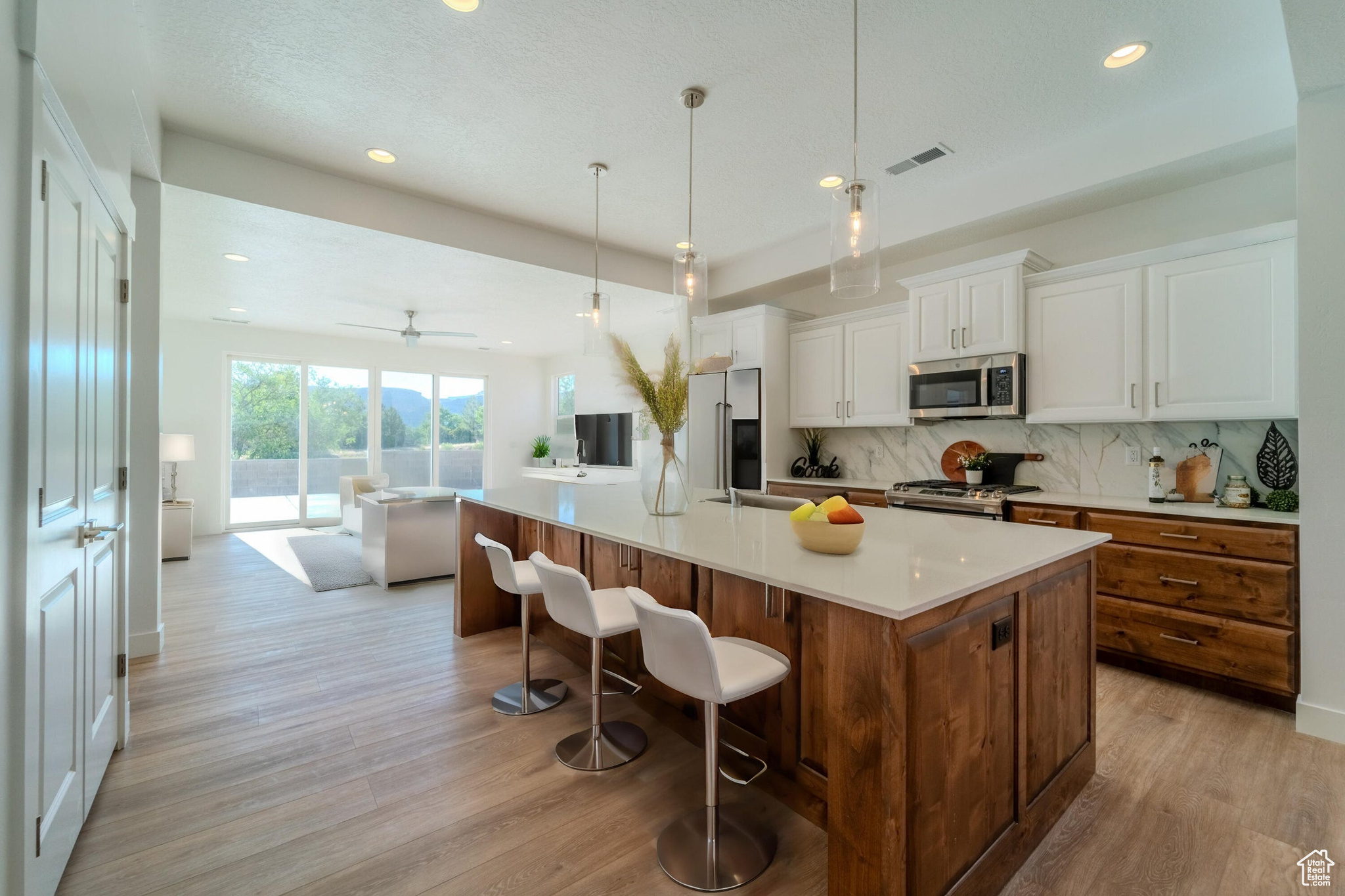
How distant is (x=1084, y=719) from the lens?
6.46ft

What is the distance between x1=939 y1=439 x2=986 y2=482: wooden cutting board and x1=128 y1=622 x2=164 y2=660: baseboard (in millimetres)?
5123

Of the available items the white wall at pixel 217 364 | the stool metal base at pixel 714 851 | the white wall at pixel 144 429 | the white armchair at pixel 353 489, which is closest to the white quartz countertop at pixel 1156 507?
the stool metal base at pixel 714 851

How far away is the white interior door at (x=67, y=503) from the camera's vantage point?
4.09ft

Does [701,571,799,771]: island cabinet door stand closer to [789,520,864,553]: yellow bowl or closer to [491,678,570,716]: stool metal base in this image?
[789,520,864,553]: yellow bowl

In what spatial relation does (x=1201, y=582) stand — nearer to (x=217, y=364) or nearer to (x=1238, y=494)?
(x=1238, y=494)

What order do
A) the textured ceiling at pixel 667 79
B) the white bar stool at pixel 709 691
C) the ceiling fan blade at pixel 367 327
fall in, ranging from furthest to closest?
the ceiling fan blade at pixel 367 327 < the textured ceiling at pixel 667 79 < the white bar stool at pixel 709 691

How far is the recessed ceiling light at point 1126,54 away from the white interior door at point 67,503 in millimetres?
3662

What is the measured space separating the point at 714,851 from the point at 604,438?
6.90 meters

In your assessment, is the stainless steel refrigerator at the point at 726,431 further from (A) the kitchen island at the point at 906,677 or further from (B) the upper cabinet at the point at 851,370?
(A) the kitchen island at the point at 906,677

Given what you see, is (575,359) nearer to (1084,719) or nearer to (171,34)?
(171,34)

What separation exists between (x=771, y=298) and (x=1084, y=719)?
14.1ft

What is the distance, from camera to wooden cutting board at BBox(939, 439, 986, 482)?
408 cm

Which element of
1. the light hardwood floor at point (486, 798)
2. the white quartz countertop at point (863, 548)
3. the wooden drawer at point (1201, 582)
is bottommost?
the light hardwood floor at point (486, 798)

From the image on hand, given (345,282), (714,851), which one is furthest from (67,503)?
(345,282)
